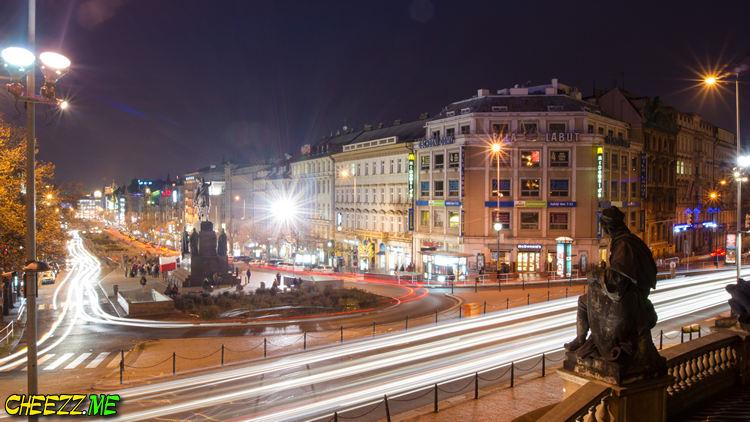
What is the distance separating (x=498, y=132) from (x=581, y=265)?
534 inches

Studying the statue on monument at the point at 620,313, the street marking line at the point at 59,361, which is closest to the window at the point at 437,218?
the street marking line at the point at 59,361

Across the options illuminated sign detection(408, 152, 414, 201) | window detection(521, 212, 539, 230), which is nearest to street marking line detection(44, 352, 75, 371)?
illuminated sign detection(408, 152, 414, 201)

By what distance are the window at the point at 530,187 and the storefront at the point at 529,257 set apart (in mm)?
4450

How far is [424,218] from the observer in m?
55.5

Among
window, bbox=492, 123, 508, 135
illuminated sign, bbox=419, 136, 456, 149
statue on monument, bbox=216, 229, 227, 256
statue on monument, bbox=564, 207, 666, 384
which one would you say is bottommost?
statue on monument, bbox=216, 229, 227, 256

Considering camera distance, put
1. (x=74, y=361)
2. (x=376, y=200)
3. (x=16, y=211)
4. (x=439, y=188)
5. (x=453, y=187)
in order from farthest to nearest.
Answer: (x=376, y=200), (x=439, y=188), (x=453, y=187), (x=16, y=211), (x=74, y=361)

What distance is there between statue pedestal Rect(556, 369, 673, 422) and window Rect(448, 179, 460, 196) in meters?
44.7

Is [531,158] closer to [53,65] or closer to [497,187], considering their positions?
[497,187]

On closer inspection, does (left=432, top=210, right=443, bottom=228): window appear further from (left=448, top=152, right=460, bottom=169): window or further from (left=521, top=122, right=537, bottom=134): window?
(left=521, top=122, right=537, bottom=134): window

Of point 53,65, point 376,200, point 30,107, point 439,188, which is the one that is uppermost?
point 53,65

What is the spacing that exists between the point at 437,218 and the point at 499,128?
10299 mm

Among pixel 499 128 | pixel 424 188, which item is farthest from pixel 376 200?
pixel 499 128

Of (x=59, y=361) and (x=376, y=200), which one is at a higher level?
(x=376, y=200)

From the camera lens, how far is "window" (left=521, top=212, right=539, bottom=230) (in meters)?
49.8
